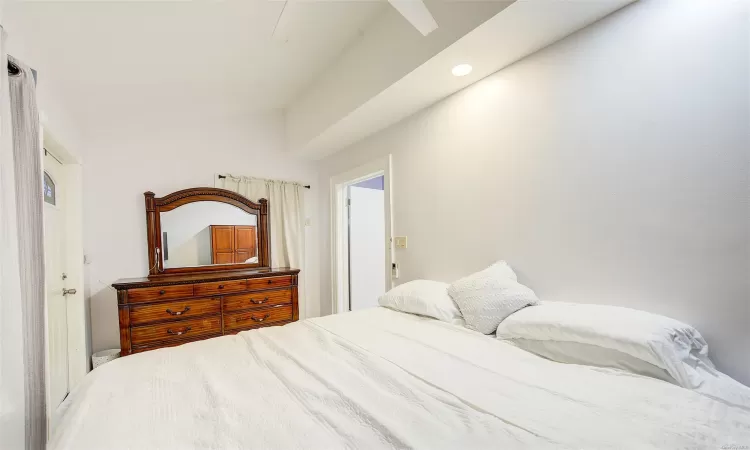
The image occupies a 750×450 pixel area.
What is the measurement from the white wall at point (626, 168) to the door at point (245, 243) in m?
2.38

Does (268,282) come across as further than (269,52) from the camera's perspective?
Yes

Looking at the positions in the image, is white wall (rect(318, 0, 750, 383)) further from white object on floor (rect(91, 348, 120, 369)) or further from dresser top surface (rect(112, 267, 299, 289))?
white object on floor (rect(91, 348, 120, 369))

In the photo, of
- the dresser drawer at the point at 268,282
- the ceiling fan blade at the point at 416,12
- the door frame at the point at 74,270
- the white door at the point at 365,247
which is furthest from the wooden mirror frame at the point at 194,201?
the ceiling fan blade at the point at 416,12

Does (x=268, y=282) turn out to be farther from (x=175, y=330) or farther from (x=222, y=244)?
(x=175, y=330)

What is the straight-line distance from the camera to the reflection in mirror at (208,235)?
3037 millimetres

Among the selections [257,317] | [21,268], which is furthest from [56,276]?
[257,317]

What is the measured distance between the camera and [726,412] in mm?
824

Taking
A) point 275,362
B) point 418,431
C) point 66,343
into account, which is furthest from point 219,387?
point 66,343

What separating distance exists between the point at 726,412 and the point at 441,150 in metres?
1.93

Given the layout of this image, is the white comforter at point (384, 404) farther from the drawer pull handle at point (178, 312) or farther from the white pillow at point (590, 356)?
the drawer pull handle at point (178, 312)

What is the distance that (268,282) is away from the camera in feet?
10.2

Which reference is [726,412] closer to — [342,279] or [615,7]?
[615,7]

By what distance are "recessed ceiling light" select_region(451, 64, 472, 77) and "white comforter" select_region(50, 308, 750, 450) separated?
164cm

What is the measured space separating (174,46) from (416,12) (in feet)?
6.35
